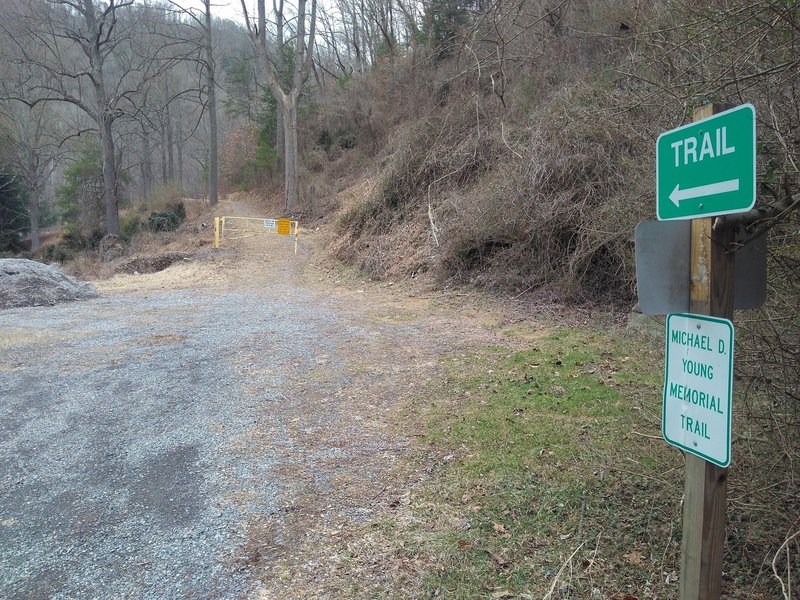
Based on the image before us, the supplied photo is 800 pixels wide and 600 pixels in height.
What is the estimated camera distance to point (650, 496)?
373cm

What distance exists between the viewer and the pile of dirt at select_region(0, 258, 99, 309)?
12156 millimetres

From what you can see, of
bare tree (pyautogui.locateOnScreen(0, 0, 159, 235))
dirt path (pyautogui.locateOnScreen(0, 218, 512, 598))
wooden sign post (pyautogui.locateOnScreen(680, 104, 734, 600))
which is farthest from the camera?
bare tree (pyautogui.locateOnScreen(0, 0, 159, 235))

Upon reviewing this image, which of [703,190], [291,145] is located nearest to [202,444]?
[703,190]

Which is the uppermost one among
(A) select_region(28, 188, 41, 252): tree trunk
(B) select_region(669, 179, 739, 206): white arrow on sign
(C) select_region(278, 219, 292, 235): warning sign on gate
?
(A) select_region(28, 188, 41, 252): tree trunk

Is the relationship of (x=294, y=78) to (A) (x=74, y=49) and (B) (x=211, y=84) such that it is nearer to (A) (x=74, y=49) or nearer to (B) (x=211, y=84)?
(B) (x=211, y=84)

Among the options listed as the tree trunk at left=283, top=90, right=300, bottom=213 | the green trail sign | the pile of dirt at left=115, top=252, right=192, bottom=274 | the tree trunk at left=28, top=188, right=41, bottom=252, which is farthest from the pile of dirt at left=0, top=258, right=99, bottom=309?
the tree trunk at left=28, top=188, right=41, bottom=252

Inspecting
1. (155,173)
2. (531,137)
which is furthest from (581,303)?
(155,173)

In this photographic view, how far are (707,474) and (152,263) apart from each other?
19.4 metres

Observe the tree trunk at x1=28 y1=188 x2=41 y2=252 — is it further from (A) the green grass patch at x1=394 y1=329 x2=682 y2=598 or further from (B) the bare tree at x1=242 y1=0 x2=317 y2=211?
(A) the green grass patch at x1=394 y1=329 x2=682 y2=598

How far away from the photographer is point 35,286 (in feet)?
41.3

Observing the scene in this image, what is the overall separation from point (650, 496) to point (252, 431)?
3454 millimetres

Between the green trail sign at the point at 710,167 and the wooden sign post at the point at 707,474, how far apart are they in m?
0.09

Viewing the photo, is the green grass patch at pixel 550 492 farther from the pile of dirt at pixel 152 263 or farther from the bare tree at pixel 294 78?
the bare tree at pixel 294 78

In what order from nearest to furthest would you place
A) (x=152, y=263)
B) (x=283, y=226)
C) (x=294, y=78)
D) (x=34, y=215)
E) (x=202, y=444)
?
(x=202, y=444)
(x=152, y=263)
(x=283, y=226)
(x=294, y=78)
(x=34, y=215)
